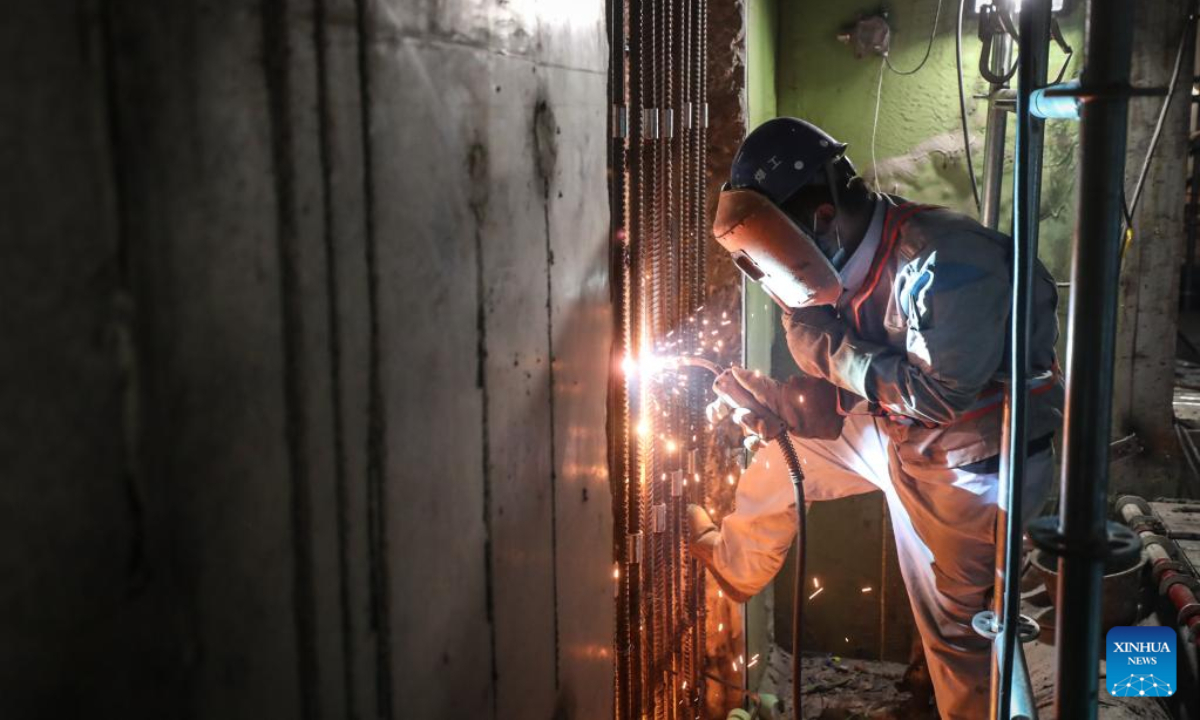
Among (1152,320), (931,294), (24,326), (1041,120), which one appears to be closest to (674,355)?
(931,294)

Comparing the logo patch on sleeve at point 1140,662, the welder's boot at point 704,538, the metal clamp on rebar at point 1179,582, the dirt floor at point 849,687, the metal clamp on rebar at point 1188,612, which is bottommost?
the dirt floor at point 849,687

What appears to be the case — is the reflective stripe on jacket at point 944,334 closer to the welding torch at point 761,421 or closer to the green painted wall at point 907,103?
the welding torch at point 761,421

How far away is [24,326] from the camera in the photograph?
80 centimetres

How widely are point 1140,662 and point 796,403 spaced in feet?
7.32

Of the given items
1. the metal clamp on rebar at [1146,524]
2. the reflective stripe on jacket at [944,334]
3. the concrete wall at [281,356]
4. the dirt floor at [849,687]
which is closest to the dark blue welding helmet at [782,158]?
the reflective stripe on jacket at [944,334]

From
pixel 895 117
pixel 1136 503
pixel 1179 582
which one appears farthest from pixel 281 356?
pixel 1136 503

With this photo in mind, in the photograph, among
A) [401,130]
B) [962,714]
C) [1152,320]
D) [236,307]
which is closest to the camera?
[236,307]

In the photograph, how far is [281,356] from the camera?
3.79 ft

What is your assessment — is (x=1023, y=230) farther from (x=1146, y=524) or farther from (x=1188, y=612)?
(x=1146, y=524)

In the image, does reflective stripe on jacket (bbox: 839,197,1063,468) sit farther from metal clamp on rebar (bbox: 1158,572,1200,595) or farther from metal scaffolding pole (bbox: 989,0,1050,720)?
metal clamp on rebar (bbox: 1158,572,1200,595)

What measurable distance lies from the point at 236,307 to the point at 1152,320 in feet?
19.7

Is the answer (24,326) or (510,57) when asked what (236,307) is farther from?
(510,57)

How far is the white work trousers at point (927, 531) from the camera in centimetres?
361

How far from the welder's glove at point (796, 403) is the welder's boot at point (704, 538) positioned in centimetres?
45
